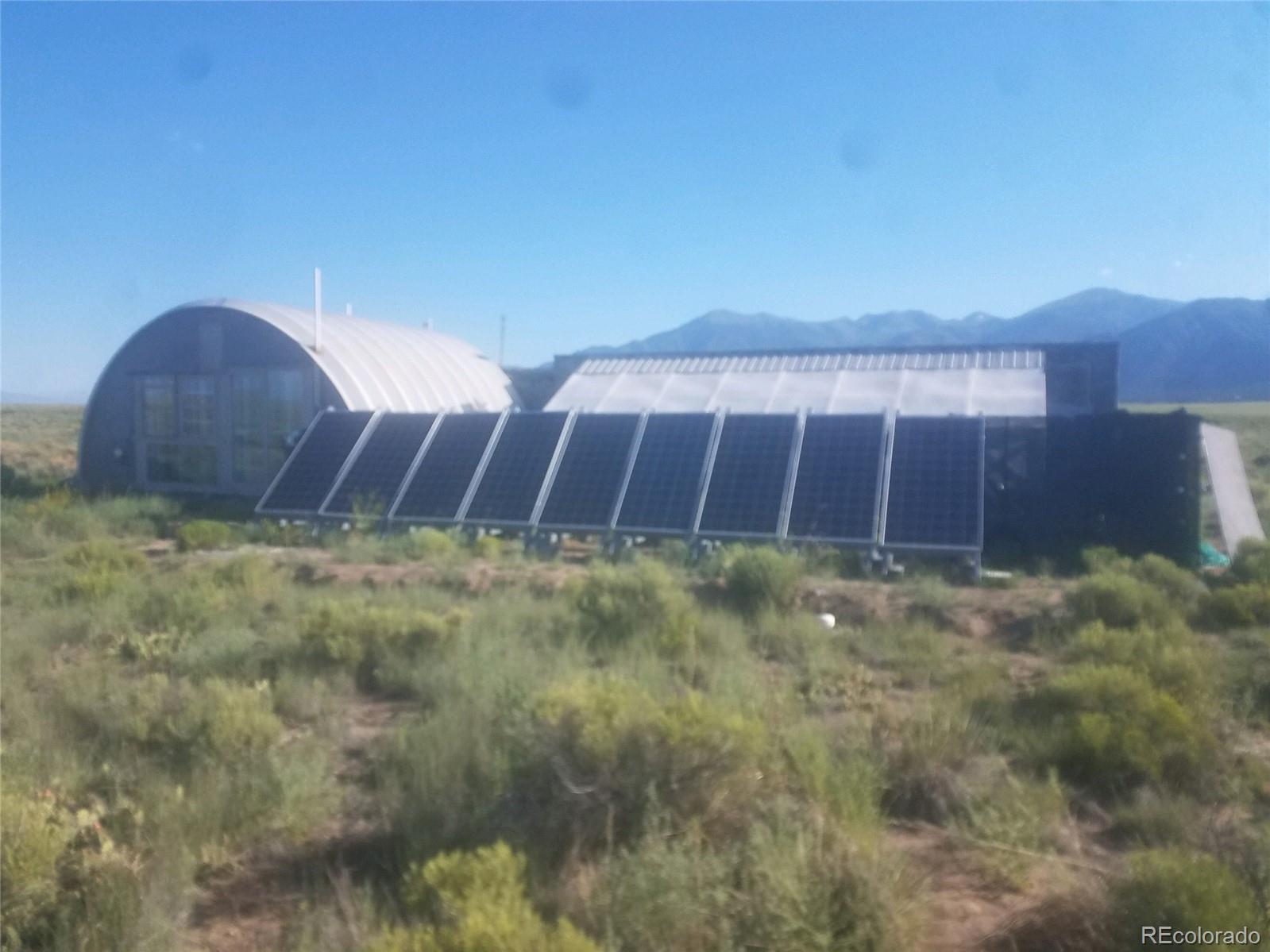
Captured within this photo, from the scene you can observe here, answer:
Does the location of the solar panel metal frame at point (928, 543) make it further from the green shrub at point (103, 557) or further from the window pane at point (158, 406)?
the window pane at point (158, 406)

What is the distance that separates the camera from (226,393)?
24438 mm

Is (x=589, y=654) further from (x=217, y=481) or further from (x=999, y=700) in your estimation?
(x=217, y=481)

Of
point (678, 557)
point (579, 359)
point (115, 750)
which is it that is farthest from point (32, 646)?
point (579, 359)

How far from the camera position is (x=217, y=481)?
24.5 m

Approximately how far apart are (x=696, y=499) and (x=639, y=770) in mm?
10521

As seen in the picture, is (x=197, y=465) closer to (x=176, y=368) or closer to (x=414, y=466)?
(x=176, y=368)

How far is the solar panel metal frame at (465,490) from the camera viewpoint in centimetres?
1667

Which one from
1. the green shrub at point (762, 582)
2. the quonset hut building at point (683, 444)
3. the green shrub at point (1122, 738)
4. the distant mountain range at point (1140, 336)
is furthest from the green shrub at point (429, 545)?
the distant mountain range at point (1140, 336)

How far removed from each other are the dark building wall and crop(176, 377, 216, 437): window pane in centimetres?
22

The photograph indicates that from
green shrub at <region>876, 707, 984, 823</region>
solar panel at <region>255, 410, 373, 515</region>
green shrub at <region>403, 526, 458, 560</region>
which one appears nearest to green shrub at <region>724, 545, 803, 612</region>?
green shrub at <region>876, 707, 984, 823</region>

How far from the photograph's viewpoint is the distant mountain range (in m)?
92.7

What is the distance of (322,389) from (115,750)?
680 inches

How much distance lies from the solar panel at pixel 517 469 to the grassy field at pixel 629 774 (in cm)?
578

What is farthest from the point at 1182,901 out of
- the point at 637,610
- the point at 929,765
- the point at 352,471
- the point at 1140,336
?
the point at 1140,336
